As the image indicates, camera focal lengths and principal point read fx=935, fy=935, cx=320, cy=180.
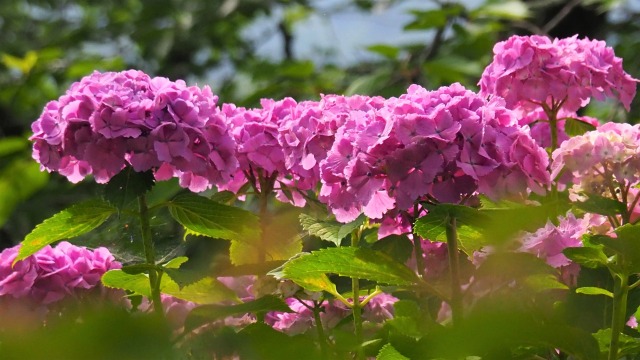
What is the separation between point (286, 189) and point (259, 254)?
103 mm

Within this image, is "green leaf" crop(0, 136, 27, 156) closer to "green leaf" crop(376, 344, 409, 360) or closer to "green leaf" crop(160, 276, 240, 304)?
A: "green leaf" crop(160, 276, 240, 304)

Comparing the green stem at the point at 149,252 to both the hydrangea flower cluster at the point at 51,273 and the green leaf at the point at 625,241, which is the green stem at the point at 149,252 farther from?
the green leaf at the point at 625,241

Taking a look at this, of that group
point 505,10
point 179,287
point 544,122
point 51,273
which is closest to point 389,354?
point 179,287

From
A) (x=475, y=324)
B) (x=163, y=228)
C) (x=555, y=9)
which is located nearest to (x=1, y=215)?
(x=163, y=228)


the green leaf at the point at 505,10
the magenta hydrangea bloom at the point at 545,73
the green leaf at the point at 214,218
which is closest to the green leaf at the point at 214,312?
the green leaf at the point at 214,218

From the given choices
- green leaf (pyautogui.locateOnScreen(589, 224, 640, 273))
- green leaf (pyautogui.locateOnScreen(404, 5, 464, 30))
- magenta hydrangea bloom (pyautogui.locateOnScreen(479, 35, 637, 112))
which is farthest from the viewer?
green leaf (pyautogui.locateOnScreen(404, 5, 464, 30))

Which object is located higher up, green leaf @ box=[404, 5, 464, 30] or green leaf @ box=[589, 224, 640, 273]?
green leaf @ box=[404, 5, 464, 30]

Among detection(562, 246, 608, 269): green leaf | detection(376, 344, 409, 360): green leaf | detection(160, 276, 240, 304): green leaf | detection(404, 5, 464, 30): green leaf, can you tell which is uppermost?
detection(404, 5, 464, 30): green leaf

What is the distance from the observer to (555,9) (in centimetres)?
353

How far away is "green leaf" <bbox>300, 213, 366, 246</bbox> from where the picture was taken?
3.23ft

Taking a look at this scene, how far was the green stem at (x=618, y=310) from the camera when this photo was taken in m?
0.81

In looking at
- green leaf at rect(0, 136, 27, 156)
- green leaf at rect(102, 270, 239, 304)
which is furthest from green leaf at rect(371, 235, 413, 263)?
green leaf at rect(0, 136, 27, 156)

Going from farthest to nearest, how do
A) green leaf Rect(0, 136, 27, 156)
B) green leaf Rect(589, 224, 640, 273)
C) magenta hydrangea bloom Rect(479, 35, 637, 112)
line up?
1. green leaf Rect(0, 136, 27, 156)
2. magenta hydrangea bloom Rect(479, 35, 637, 112)
3. green leaf Rect(589, 224, 640, 273)

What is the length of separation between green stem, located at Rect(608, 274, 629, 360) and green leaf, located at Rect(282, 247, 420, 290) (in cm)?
18
